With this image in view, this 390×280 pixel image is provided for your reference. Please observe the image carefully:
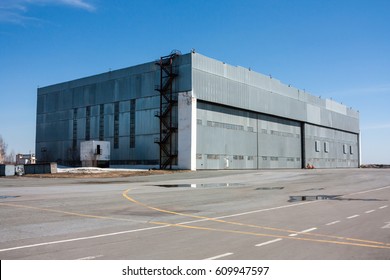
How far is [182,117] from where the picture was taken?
64.1 metres

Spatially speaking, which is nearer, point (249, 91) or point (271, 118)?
point (249, 91)

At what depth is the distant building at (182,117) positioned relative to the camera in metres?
65.1

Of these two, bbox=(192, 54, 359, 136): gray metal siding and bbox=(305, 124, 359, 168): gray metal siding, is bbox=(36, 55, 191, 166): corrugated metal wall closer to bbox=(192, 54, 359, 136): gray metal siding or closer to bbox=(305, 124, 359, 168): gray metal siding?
bbox=(192, 54, 359, 136): gray metal siding

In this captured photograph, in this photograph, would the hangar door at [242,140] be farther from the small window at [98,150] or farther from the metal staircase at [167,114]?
the small window at [98,150]

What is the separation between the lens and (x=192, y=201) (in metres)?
20.6

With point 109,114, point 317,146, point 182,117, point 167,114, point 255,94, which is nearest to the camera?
point 182,117

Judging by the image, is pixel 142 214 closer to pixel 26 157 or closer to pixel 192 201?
pixel 192 201

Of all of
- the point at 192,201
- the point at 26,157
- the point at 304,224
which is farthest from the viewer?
the point at 26,157

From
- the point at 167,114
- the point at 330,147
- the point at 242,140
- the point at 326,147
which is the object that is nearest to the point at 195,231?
the point at 167,114

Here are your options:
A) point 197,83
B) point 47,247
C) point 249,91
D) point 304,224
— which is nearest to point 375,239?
point 304,224

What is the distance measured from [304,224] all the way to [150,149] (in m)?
56.7

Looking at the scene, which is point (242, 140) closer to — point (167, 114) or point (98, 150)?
point (167, 114)

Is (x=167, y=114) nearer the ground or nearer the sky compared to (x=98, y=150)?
nearer the sky

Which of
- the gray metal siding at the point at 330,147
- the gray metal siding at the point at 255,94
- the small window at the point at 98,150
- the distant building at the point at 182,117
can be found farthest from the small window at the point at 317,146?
the small window at the point at 98,150
